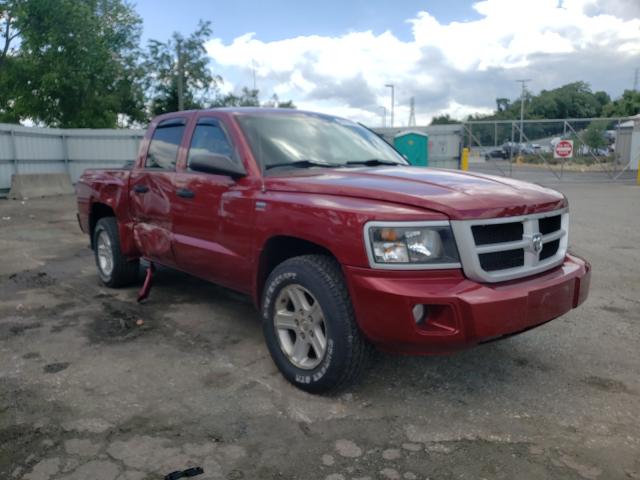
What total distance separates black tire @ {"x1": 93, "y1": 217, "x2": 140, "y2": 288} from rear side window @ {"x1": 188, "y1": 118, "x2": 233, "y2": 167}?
170 cm

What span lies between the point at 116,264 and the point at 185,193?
5.80 ft

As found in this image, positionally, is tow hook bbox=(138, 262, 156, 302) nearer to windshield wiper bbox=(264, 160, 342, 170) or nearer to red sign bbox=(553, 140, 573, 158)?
windshield wiper bbox=(264, 160, 342, 170)

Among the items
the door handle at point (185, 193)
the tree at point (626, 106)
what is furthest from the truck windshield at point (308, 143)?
the tree at point (626, 106)

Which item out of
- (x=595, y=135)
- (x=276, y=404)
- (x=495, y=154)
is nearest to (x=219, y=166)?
(x=276, y=404)

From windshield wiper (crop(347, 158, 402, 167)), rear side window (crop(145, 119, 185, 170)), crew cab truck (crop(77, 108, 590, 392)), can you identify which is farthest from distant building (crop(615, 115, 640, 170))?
rear side window (crop(145, 119, 185, 170))

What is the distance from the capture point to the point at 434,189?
120 inches

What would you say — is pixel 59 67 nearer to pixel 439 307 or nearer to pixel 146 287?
pixel 146 287

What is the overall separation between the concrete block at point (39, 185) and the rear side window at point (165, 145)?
13179 millimetres

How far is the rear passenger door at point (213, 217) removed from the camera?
3799 millimetres

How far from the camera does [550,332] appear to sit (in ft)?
14.5

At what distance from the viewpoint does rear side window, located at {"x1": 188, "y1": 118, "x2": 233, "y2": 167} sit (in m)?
4.11

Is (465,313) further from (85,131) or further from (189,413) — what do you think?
(85,131)

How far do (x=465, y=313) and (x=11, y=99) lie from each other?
29.1 metres

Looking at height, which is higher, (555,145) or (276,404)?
(555,145)
